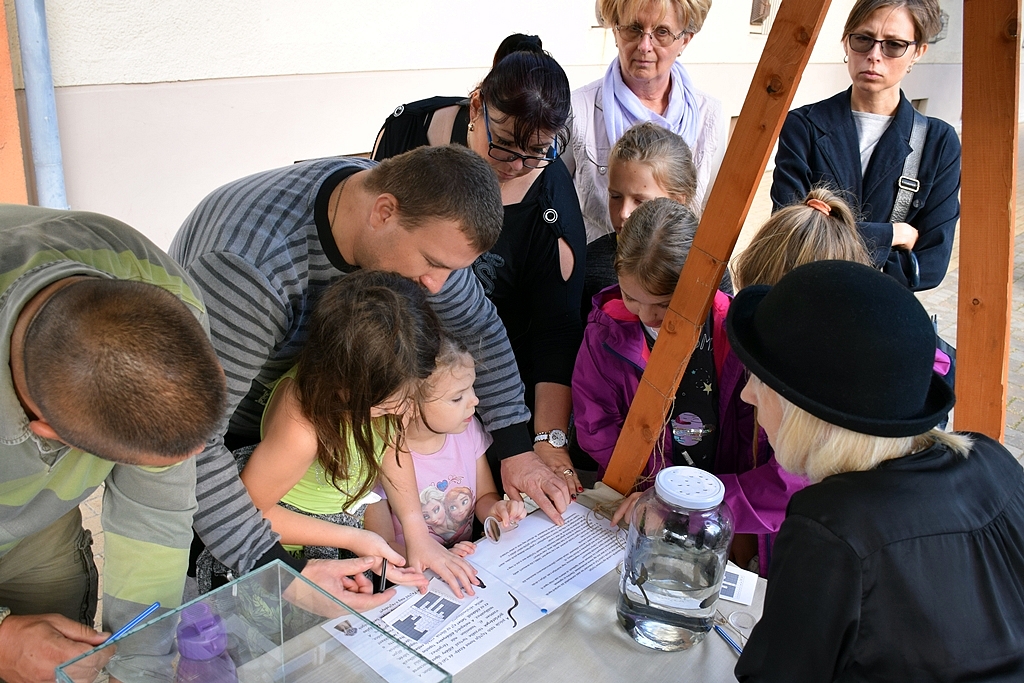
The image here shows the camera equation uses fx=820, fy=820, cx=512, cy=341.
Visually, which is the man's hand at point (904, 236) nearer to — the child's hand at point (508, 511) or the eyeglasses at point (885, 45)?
the eyeglasses at point (885, 45)

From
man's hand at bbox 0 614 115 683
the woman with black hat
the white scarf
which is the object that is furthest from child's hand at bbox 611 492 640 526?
the white scarf

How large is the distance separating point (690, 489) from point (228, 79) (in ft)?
10.9

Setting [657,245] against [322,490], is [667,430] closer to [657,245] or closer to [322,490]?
[657,245]

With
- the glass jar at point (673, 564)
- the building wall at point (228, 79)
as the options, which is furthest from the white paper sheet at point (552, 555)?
the building wall at point (228, 79)

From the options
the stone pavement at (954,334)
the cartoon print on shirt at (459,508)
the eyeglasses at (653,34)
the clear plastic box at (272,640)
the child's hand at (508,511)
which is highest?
the eyeglasses at (653,34)

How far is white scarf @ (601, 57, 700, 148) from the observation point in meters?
2.64

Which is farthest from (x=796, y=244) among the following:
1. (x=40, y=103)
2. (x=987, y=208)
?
(x=40, y=103)

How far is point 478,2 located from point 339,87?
3.77 feet

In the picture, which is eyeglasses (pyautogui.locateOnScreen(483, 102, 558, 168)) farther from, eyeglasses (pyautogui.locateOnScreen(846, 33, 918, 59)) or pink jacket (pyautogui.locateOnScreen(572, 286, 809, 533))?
eyeglasses (pyautogui.locateOnScreen(846, 33, 918, 59))

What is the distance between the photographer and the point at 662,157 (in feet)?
7.12

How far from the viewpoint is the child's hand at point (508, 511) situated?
1.71m

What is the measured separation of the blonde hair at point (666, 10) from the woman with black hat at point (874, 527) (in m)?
1.58

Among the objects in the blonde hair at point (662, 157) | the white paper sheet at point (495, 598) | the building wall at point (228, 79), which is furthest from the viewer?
the building wall at point (228, 79)

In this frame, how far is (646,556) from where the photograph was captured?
1.44 meters
